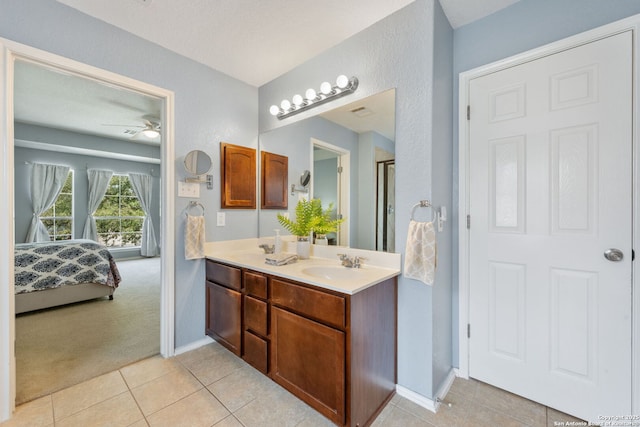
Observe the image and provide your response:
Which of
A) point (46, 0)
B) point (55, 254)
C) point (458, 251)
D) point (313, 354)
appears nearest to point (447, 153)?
point (458, 251)

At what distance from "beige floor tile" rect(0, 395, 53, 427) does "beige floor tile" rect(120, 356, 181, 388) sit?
1.27 feet

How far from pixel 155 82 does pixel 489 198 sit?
2.58 m

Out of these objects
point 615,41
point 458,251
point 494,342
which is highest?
point 615,41

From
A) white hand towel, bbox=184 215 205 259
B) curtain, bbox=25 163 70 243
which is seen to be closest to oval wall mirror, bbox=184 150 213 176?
white hand towel, bbox=184 215 205 259

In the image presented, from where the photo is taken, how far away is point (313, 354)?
4.83ft

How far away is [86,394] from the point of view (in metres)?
1.74

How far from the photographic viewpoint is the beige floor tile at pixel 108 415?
4.91ft

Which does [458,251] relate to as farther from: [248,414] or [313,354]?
[248,414]

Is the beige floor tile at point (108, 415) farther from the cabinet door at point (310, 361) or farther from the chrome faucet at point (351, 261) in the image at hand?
the chrome faucet at point (351, 261)

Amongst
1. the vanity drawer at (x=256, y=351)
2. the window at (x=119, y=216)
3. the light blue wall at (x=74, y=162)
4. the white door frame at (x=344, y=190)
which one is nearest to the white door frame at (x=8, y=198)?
the vanity drawer at (x=256, y=351)

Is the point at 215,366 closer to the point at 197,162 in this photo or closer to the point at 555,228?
the point at 197,162

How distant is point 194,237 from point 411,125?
1844 mm

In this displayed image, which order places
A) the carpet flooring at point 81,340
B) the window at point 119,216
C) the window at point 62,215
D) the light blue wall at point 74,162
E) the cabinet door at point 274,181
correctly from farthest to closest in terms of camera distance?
the window at point 119,216, the window at point 62,215, the light blue wall at point 74,162, the cabinet door at point 274,181, the carpet flooring at point 81,340

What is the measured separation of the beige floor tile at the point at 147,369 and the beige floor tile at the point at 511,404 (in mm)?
2139
